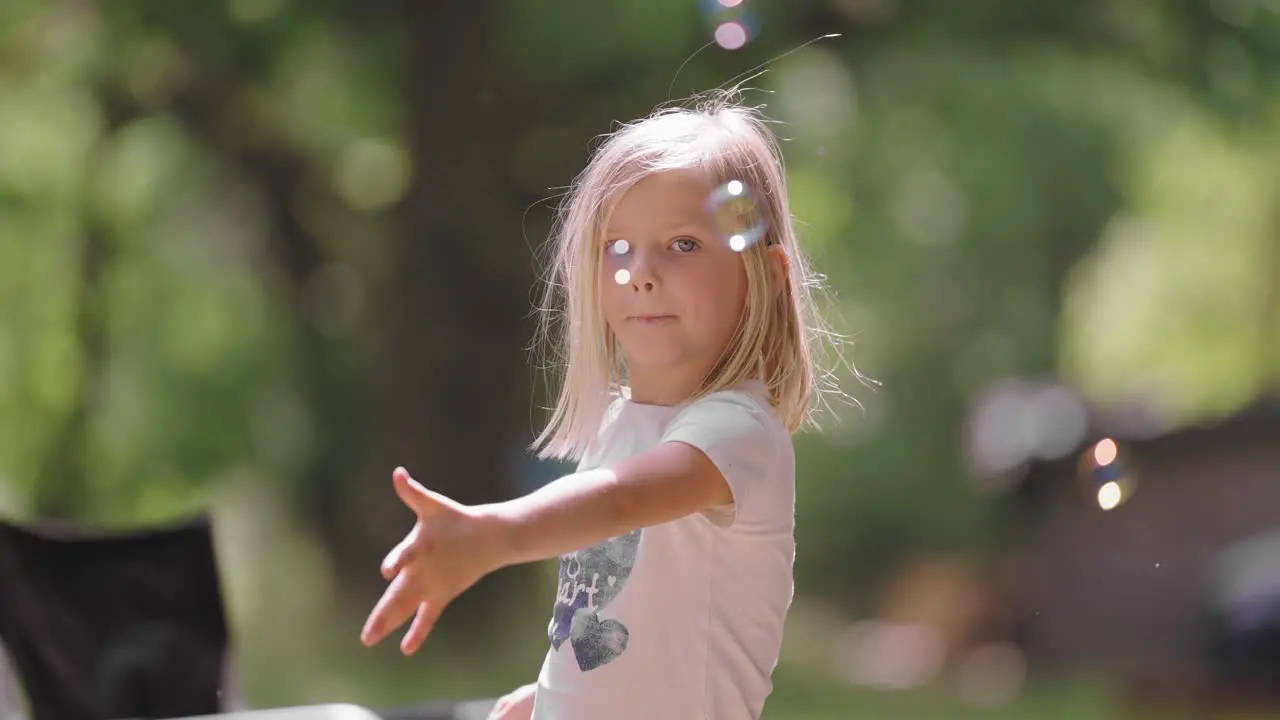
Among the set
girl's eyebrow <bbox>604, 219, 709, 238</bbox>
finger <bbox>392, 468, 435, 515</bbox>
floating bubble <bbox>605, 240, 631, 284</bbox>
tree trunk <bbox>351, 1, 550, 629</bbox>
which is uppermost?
tree trunk <bbox>351, 1, 550, 629</bbox>

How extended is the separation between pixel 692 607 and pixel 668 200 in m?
0.22

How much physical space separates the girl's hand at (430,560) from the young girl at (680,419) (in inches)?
2.8

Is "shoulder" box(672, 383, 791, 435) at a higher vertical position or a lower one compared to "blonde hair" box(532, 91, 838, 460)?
lower

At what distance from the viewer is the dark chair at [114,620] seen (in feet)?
4.33

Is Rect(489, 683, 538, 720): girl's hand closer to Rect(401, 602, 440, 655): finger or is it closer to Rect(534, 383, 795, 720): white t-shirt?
Rect(534, 383, 795, 720): white t-shirt

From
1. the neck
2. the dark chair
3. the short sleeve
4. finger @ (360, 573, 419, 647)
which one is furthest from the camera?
the dark chair

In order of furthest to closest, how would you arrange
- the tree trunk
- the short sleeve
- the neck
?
the tree trunk, the neck, the short sleeve

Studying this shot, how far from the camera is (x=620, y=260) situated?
0.82 meters

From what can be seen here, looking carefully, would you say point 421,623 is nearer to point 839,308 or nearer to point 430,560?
point 430,560

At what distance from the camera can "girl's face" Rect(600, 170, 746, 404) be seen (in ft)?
2.65

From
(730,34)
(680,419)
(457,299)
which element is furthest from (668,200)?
(457,299)

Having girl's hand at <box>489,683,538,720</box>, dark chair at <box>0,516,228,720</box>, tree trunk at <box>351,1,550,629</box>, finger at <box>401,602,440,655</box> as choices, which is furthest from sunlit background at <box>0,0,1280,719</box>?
finger at <box>401,602,440,655</box>

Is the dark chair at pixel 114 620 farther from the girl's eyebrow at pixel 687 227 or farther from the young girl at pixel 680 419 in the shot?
the girl's eyebrow at pixel 687 227

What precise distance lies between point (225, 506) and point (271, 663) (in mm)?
348
